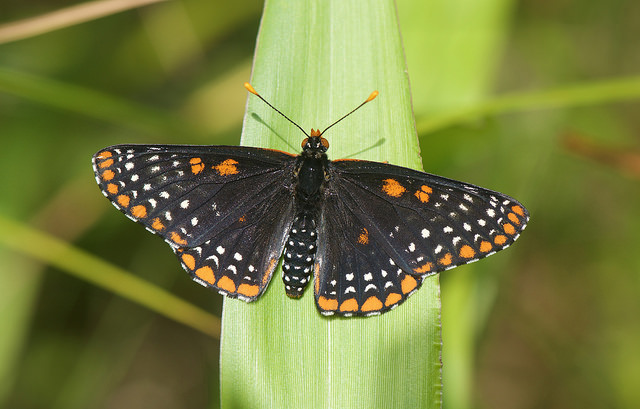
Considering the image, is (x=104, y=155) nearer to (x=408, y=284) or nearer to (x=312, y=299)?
(x=312, y=299)

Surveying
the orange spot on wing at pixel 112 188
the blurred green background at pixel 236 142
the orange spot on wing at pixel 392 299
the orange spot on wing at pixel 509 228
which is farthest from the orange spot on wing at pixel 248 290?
the blurred green background at pixel 236 142

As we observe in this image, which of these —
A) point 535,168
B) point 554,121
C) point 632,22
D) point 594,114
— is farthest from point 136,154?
point 632,22

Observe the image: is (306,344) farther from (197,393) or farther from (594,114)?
(594,114)

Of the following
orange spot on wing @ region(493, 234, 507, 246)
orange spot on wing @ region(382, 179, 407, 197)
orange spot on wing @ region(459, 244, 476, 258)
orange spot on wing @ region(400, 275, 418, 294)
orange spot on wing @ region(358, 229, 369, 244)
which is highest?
orange spot on wing @ region(382, 179, 407, 197)

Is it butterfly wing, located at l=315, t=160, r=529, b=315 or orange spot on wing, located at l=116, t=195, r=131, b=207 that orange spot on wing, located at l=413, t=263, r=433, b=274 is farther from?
orange spot on wing, located at l=116, t=195, r=131, b=207

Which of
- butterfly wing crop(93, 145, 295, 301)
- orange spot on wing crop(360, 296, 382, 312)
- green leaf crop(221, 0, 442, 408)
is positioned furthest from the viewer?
butterfly wing crop(93, 145, 295, 301)

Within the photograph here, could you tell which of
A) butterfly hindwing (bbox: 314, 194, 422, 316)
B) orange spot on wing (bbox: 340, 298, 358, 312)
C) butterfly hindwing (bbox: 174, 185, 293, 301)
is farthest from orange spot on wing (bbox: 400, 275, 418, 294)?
butterfly hindwing (bbox: 174, 185, 293, 301)

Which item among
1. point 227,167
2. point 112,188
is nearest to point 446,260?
point 227,167
